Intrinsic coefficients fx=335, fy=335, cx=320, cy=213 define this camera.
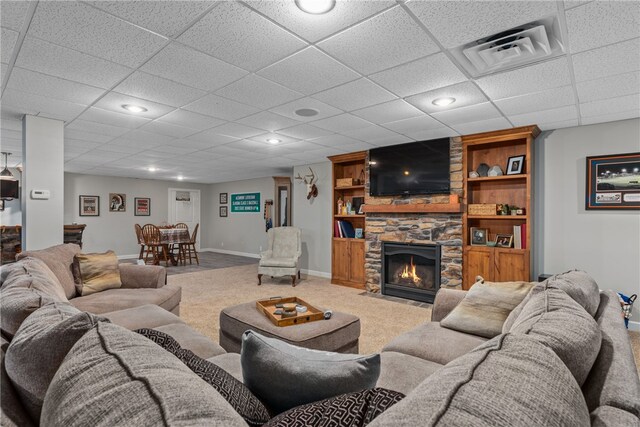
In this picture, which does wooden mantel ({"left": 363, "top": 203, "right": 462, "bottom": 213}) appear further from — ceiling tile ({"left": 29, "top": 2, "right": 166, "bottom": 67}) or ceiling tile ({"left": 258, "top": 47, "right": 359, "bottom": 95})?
ceiling tile ({"left": 29, "top": 2, "right": 166, "bottom": 67})

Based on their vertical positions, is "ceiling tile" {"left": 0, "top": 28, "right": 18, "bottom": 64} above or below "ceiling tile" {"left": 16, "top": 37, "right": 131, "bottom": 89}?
below

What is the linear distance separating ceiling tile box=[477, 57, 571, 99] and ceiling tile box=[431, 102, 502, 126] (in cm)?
34

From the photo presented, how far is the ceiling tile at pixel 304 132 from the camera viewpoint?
398 centimetres

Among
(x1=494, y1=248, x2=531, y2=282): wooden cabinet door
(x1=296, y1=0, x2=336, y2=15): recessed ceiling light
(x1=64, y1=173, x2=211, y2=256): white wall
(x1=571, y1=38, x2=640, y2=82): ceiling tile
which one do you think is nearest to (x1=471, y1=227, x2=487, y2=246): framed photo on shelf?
(x1=494, y1=248, x2=531, y2=282): wooden cabinet door

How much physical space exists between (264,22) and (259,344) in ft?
5.47

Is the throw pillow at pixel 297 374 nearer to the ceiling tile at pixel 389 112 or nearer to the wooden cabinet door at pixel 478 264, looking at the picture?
the ceiling tile at pixel 389 112

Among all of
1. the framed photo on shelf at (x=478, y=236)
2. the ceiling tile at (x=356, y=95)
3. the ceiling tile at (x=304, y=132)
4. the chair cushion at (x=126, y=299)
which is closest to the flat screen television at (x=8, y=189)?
the chair cushion at (x=126, y=299)

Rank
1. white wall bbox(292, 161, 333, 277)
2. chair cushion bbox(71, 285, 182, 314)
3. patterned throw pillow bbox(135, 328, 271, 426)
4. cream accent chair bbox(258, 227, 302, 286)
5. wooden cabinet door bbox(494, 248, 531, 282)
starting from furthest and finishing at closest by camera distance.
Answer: white wall bbox(292, 161, 333, 277)
cream accent chair bbox(258, 227, 302, 286)
wooden cabinet door bbox(494, 248, 531, 282)
chair cushion bbox(71, 285, 182, 314)
patterned throw pillow bbox(135, 328, 271, 426)

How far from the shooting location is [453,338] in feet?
6.58

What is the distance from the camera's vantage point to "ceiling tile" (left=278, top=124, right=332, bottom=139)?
3.98m

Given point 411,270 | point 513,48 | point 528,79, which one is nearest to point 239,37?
point 513,48

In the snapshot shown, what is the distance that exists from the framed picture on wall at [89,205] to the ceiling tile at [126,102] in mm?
6468

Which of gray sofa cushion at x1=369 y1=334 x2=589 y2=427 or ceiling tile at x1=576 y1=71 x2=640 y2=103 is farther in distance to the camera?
ceiling tile at x1=576 y1=71 x2=640 y2=103

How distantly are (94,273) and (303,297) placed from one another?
8.65ft
